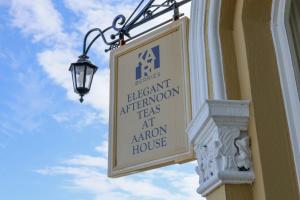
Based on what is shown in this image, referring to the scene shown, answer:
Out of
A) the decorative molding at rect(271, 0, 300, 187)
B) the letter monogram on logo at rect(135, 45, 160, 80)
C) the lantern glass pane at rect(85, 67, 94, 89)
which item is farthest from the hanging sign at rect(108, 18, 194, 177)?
the decorative molding at rect(271, 0, 300, 187)

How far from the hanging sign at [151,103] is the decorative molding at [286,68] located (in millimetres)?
777

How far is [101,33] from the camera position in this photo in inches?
167

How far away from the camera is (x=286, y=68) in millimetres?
2318

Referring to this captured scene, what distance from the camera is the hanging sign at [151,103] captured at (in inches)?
119

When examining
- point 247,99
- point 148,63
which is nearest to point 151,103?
point 148,63

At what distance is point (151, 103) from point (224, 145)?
1.18 m

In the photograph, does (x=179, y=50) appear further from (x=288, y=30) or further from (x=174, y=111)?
(x=288, y=30)

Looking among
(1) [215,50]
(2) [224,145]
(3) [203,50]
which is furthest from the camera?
(3) [203,50]

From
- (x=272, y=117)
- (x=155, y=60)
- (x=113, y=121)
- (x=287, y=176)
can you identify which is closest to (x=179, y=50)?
(x=155, y=60)

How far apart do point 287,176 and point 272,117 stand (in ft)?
0.94

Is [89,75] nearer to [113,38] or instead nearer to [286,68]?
[113,38]

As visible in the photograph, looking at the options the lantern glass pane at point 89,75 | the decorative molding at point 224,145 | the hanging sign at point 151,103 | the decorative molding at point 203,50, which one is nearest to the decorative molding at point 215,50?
the decorative molding at point 203,50

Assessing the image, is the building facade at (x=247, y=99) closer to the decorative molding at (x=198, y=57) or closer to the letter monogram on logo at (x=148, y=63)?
A: the decorative molding at (x=198, y=57)

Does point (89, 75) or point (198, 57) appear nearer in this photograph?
point (198, 57)
